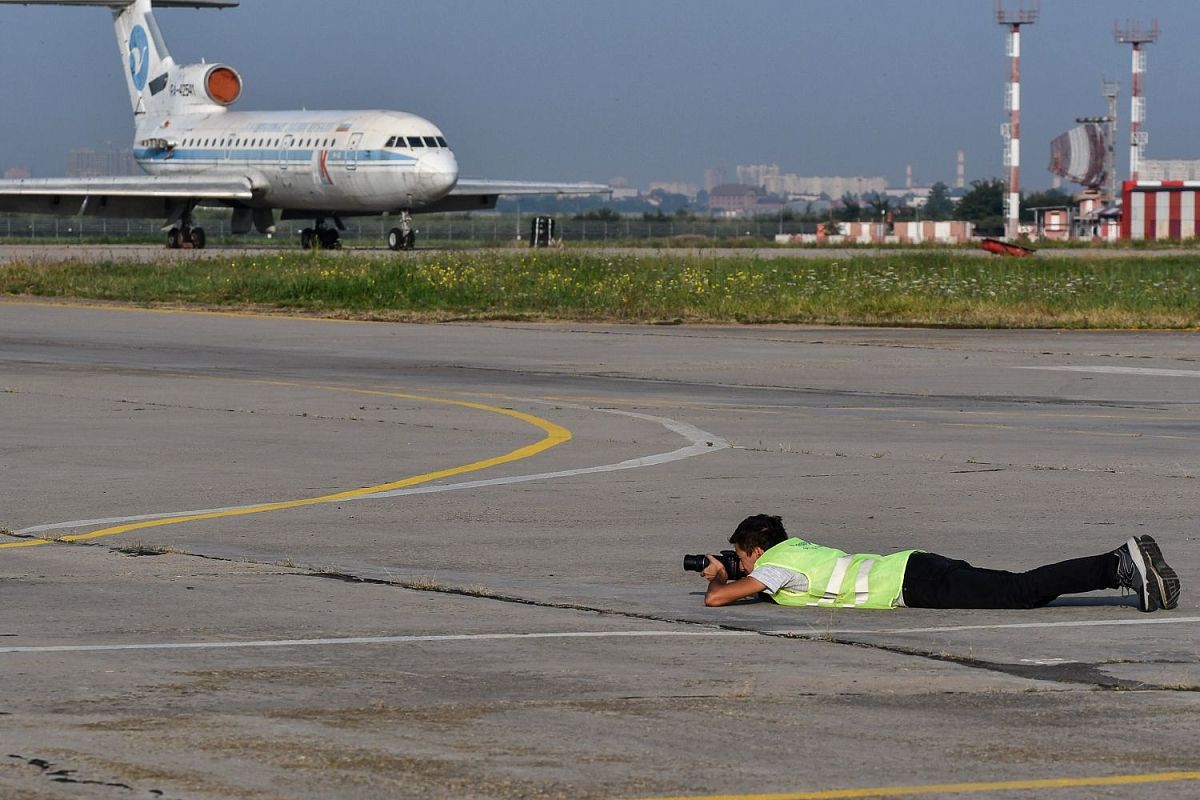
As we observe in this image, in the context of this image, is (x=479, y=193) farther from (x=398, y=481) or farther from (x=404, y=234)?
(x=398, y=481)

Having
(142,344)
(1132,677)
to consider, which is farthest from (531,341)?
(1132,677)

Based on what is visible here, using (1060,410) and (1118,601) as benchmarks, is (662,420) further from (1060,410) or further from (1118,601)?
(1118,601)

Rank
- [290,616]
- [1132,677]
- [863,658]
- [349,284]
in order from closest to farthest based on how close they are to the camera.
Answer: [1132,677] < [863,658] < [290,616] < [349,284]

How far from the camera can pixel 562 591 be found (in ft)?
37.3

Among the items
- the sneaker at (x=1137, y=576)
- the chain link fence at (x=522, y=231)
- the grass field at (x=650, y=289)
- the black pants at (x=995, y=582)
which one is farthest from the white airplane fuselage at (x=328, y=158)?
the sneaker at (x=1137, y=576)

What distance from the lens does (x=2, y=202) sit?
233 feet

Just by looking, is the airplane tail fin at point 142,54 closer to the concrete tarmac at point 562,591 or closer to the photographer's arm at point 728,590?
the concrete tarmac at point 562,591

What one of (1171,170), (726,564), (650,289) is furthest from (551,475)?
(1171,170)

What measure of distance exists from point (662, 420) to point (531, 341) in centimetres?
1258

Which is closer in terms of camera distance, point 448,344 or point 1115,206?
point 448,344

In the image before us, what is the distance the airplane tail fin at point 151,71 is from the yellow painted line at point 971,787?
75313mm

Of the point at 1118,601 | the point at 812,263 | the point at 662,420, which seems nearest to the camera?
the point at 1118,601

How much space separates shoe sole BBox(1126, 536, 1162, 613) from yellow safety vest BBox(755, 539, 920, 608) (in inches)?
49.5

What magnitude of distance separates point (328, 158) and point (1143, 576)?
60.4 metres
